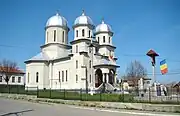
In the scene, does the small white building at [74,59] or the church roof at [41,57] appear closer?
the small white building at [74,59]

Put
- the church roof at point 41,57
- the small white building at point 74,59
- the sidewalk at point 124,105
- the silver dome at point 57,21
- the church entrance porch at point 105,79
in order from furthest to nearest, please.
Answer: the silver dome at point 57,21 → the church roof at point 41,57 → the small white building at point 74,59 → the church entrance porch at point 105,79 → the sidewalk at point 124,105

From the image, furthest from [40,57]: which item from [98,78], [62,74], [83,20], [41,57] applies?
[98,78]

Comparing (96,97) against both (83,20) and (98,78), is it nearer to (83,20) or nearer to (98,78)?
(98,78)

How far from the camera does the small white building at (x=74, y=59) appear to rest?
47.7 metres

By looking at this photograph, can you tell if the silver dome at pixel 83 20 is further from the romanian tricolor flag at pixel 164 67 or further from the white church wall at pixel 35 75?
the romanian tricolor flag at pixel 164 67

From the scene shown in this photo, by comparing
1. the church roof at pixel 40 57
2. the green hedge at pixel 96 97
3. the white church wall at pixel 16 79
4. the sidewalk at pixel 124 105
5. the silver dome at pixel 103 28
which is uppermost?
the silver dome at pixel 103 28

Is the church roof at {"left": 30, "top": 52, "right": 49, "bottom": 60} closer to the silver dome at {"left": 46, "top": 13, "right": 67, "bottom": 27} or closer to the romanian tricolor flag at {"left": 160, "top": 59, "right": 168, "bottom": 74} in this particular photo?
the silver dome at {"left": 46, "top": 13, "right": 67, "bottom": 27}

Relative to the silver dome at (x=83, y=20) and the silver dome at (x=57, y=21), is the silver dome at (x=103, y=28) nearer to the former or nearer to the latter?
the silver dome at (x=83, y=20)

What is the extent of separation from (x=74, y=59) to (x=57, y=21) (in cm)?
1296

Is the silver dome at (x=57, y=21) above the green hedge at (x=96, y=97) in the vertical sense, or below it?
above

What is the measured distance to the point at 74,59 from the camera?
48.1 metres

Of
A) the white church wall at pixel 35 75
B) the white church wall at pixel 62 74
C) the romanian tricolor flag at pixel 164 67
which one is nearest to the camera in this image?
the romanian tricolor flag at pixel 164 67

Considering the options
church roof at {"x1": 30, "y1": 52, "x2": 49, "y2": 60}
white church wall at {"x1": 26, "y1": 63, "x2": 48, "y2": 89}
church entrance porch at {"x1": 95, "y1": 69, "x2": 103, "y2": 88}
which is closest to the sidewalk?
church entrance porch at {"x1": 95, "y1": 69, "x2": 103, "y2": 88}

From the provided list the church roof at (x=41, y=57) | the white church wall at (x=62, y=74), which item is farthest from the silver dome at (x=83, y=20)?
the church roof at (x=41, y=57)
